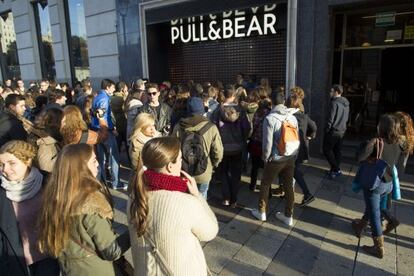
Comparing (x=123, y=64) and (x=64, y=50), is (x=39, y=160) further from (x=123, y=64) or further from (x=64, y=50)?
(x=64, y=50)

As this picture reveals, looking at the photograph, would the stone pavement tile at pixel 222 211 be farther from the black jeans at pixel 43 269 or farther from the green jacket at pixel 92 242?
the green jacket at pixel 92 242

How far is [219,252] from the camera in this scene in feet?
12.3

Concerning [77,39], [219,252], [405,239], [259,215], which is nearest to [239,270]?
[219,252]

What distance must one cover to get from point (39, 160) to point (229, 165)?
8.55 ft

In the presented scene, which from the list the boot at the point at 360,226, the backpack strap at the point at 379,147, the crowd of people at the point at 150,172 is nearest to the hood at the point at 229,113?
the crowd of people at the point at 150,172

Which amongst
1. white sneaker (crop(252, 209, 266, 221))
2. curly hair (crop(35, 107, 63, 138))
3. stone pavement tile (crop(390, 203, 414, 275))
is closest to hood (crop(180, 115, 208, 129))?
curly hair (crop(35, 107, 63, 138))

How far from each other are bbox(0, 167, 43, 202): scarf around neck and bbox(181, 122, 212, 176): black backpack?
179 cm

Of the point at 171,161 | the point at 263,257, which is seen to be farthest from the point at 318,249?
the point at 171,161

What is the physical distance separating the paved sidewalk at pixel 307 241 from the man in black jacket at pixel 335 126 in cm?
84

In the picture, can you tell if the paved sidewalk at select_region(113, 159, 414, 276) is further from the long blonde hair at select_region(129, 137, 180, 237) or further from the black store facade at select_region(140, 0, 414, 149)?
the black store facade at select_region(140, 0, 414, 149)

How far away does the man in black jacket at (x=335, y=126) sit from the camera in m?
5.71

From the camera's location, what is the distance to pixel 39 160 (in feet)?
10.3

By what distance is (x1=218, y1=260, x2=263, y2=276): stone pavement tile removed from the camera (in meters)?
3.37

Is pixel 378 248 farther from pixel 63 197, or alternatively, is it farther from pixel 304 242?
pixel 63 197
